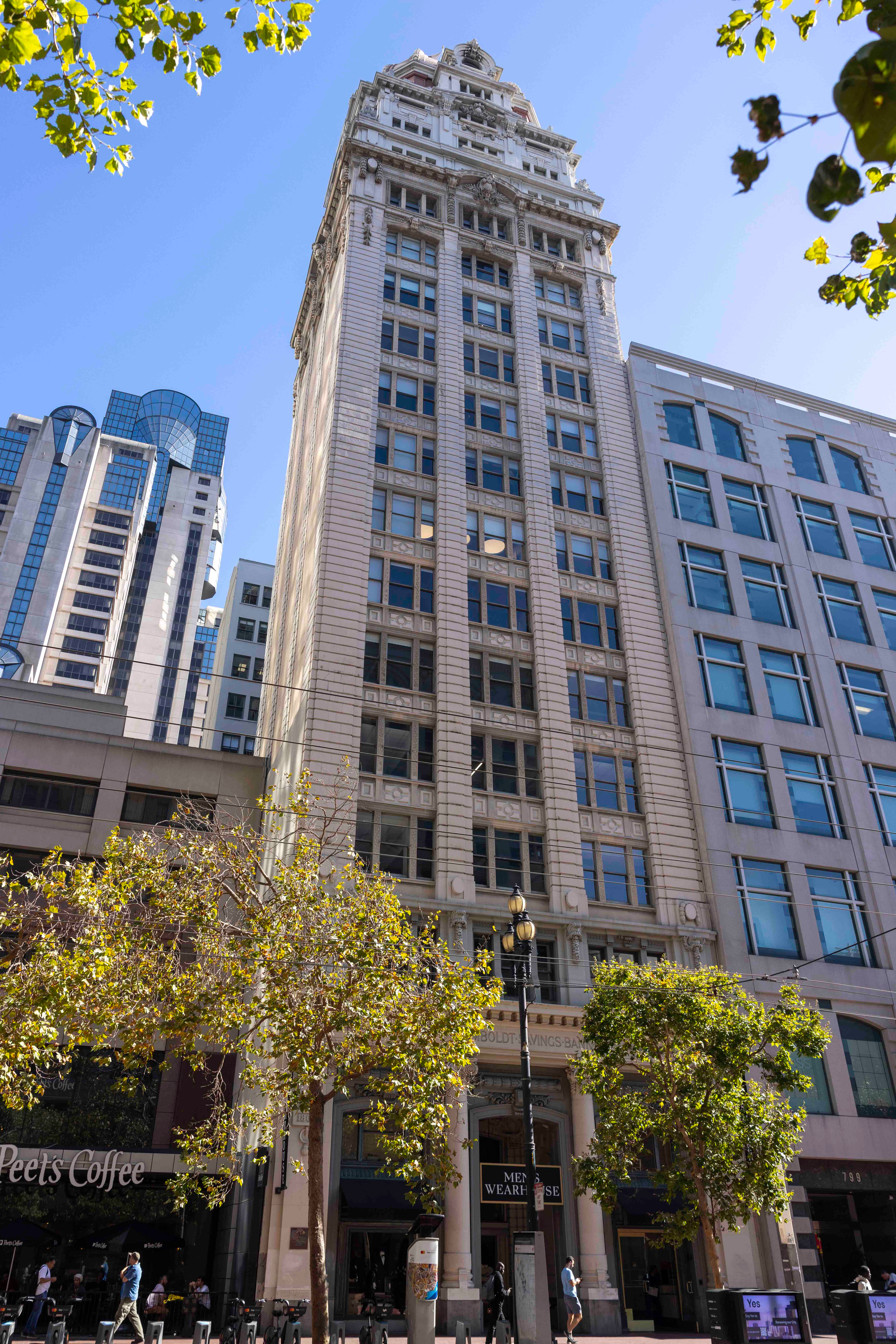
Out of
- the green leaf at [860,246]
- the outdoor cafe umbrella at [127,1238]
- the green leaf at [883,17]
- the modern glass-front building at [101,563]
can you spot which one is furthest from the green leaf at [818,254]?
the modern glass-front building at [101,563]

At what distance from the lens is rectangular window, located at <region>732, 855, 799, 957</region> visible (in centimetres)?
3700

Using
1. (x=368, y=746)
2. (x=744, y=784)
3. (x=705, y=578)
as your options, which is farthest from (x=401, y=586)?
(x=744, y=784)

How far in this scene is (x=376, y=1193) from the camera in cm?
2845

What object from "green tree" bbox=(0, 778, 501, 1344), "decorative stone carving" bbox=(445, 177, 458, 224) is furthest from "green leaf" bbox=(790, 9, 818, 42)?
"decorative stone carving" bbox=(445, 177, 458, 224)

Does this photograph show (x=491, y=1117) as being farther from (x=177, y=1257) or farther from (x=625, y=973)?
(x=177, y=1257)

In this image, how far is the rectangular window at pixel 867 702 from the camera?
1737 inches

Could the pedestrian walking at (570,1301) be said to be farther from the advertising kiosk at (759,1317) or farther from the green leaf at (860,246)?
the green leaf at (860,246)

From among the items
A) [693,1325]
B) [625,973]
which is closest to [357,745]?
[625,973]

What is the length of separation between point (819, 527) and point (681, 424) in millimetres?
8673

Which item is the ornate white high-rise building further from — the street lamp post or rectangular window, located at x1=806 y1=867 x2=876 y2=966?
the street lamp post

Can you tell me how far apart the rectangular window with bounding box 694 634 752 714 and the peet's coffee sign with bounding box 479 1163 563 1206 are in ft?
64.6

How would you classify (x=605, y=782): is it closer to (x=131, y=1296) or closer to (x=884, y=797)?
(x=884, y=797)

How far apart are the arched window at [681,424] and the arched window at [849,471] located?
27.6 ft

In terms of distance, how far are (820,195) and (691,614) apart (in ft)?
130
